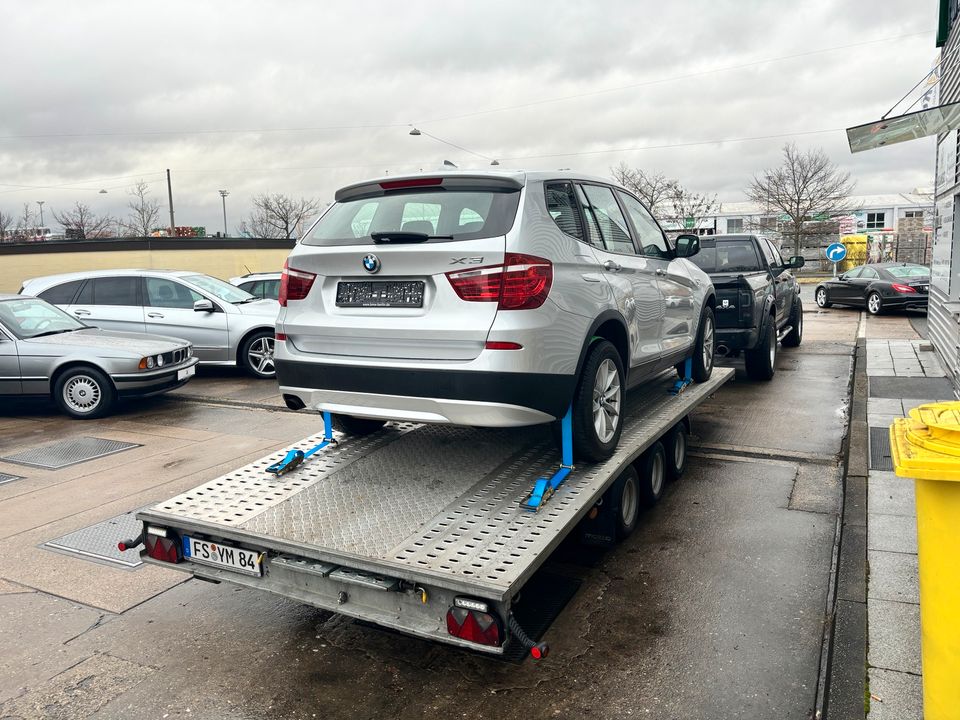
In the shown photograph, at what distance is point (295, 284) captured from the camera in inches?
161

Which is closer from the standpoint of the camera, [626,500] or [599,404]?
[599,404]

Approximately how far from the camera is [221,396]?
995 centimetres

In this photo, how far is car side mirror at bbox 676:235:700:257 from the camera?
223 inches

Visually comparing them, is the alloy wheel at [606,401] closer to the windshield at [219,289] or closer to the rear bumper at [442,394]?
the rear bumper at [442,394]

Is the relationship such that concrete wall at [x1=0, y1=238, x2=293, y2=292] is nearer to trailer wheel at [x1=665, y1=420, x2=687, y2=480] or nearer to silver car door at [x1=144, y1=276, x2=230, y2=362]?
silver car door at [x1=144, y1=276, x2=230, y2=362]

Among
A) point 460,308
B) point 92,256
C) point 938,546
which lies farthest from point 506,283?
point 92,256

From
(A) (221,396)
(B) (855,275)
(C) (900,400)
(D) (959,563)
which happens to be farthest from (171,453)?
(B) (855,275)

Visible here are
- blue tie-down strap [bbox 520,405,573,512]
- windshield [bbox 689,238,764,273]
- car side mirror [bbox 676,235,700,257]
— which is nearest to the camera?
blue tie-down strap [bbox 520,405,573,512]

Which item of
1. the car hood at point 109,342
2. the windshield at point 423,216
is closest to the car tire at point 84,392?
the car hood at point 109,342

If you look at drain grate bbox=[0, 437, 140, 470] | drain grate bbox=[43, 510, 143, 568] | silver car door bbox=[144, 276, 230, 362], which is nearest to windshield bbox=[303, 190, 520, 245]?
drain grate bbox=[43, 510, 143, 568]

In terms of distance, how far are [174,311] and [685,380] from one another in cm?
780

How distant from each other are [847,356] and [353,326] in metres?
10.5

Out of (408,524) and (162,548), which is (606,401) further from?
(162,548)

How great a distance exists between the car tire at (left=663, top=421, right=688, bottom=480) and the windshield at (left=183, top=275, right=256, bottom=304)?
7.55m
